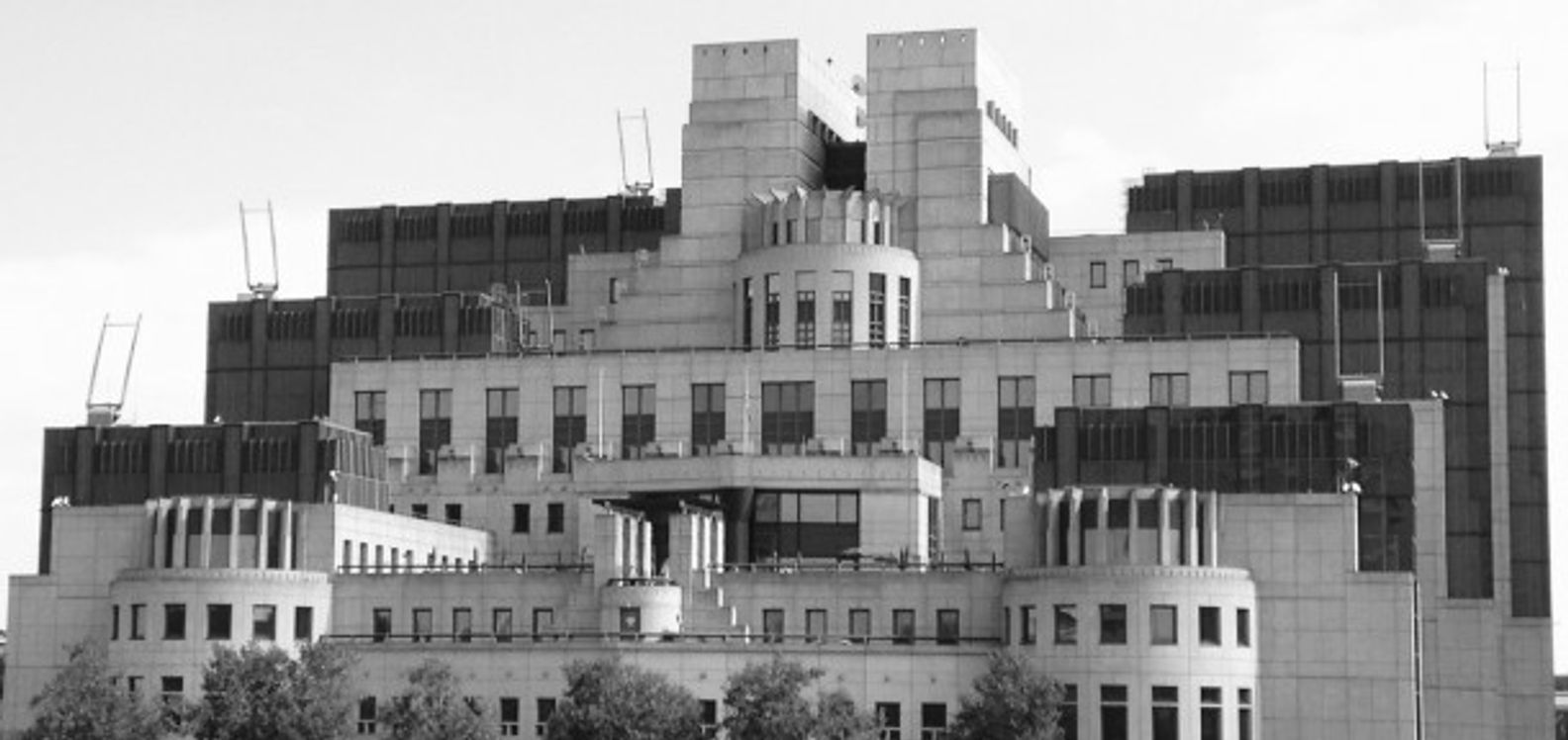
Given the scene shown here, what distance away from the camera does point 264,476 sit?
15700 centimetres

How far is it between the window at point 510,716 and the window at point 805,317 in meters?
40.2

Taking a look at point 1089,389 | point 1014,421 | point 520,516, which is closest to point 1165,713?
point 1089,389

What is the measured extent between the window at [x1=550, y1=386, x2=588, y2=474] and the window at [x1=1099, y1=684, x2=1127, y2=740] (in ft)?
157

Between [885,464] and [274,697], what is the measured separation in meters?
40.0

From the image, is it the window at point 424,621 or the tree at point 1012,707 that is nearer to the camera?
the tree at point 1012,707

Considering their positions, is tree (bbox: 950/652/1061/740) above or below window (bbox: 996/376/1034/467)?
below

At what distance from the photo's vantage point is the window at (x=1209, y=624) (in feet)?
436

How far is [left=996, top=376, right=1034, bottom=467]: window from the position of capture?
164 m

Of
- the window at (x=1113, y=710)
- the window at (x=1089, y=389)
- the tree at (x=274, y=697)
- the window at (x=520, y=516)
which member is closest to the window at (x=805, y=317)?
the window at (x=1089, y=389)

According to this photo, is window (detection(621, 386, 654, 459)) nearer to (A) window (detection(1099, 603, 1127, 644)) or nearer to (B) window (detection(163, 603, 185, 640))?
(B) window (detection(163, 603, 185, 640))

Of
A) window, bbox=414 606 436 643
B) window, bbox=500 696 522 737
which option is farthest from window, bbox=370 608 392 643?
window, bbox=500 696 522 737

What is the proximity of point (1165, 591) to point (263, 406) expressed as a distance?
78.0 m

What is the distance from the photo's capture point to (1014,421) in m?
164

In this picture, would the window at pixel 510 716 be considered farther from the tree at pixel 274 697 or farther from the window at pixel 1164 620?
the window at pixel 1164 620
